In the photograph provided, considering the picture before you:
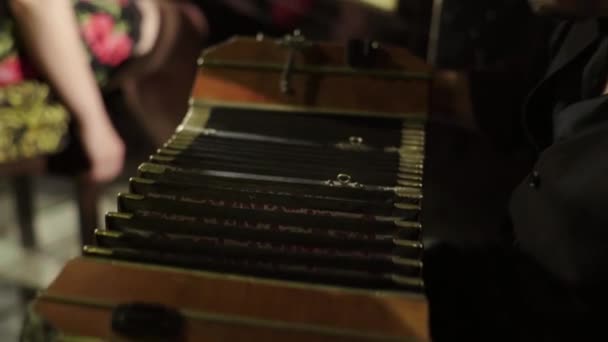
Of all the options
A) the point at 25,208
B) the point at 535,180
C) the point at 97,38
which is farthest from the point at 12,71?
the point at 535,180

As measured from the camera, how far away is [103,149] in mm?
1633

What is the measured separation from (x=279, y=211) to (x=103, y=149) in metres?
0.94

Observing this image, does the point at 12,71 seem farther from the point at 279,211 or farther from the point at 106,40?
the point at 279,211

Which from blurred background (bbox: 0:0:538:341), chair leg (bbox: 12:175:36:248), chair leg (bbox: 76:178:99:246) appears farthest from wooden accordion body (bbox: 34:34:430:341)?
chair leg (bbox: 12:175:36:248)

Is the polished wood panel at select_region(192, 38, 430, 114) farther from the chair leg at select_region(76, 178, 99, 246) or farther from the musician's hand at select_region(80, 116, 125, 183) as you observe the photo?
the chair leg at select_region(76, 178, 99, 246)

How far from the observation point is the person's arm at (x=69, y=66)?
135cm

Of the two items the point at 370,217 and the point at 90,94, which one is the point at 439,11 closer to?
the point at 370,217

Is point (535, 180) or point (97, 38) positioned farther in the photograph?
point (97, 38)

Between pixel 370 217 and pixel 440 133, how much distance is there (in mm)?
653

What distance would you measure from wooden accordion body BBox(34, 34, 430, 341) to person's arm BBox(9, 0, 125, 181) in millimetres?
461

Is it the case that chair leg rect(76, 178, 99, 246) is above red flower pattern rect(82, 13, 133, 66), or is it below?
below

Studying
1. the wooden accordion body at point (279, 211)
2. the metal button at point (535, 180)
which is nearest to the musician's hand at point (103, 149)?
the wooden accordion body at point (279, 211)

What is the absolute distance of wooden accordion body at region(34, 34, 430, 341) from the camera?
635 mm

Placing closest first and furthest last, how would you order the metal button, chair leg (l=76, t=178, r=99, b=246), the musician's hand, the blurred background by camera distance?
the metal button → the blurred background → the musician's hand → chair leg (l=76, t=178, r=99, b=246)
